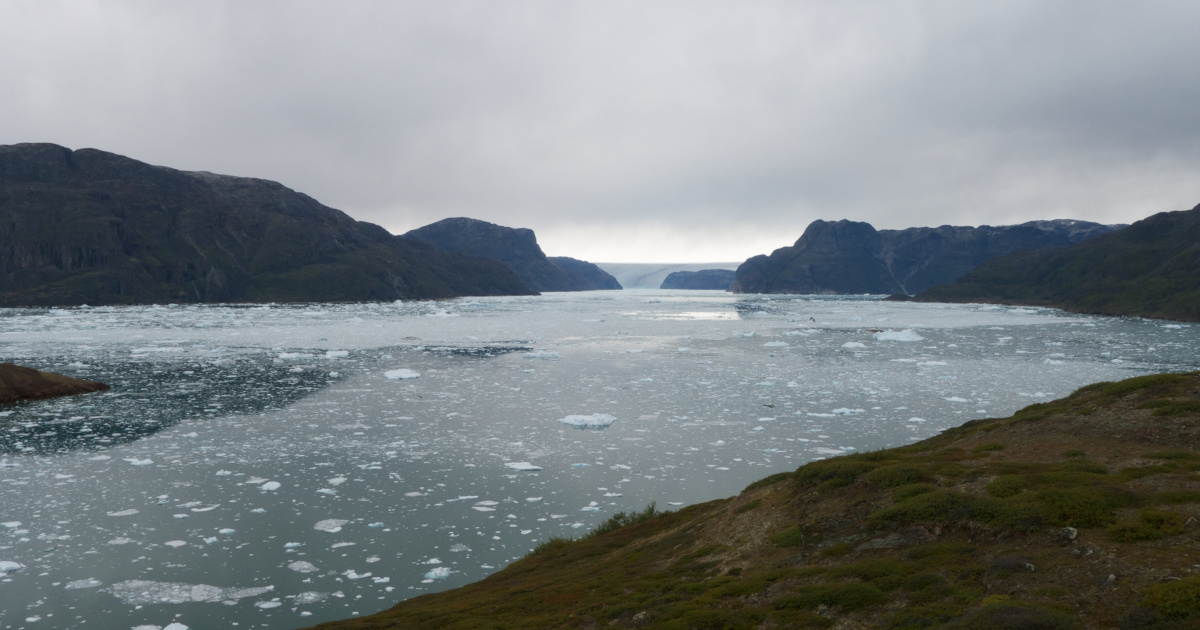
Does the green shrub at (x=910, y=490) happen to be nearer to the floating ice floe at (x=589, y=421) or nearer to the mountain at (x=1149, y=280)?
the floating ice floe at (x=589, y=421)

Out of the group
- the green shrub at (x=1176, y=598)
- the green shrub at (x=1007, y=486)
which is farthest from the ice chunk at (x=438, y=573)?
the green shrub at (x=1176, y=598)

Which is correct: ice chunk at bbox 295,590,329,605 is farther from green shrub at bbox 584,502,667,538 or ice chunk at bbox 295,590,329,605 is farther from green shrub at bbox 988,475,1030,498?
green shrub at bbox 988,475,1030,498

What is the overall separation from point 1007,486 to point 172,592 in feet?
50.4

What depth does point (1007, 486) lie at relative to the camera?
35.3 ft

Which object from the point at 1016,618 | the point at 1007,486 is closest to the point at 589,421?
the point at 1007,486

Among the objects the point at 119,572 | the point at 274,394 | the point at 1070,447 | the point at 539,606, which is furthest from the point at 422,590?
the point at 274,394

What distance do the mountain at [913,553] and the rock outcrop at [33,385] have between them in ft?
108

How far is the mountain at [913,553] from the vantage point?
7.88 meters

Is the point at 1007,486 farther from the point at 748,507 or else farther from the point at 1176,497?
the point at 748,507

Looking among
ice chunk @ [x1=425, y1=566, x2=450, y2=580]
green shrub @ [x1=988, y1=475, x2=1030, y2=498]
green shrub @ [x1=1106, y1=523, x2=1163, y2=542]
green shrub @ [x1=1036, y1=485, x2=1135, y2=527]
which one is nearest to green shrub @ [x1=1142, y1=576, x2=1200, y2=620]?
green shrub @ [x1=1106, y1=523, x2=1163, y2=542]

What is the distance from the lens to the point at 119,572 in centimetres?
1262

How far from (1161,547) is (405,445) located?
67.7ft

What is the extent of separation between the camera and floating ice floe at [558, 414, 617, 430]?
2597 cm

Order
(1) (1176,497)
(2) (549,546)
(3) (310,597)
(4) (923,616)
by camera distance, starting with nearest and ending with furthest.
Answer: (4) (923,616) < (1) (1176,497) < (3) (310,597) < (2) (549,546)
